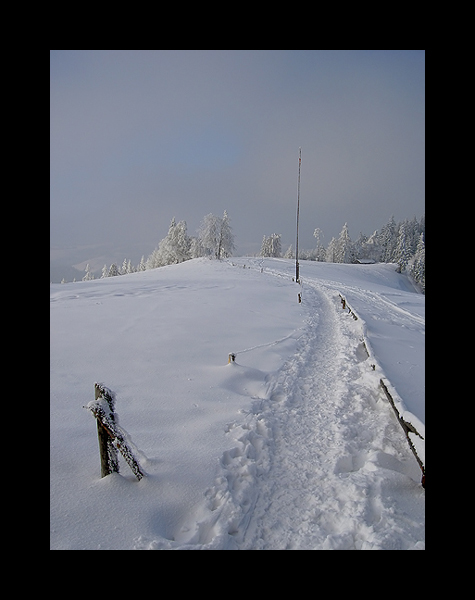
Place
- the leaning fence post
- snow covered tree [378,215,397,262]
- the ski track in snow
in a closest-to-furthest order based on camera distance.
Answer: the ski track in snow
the leaning fence post
snow covered tree [378,215,397,262]

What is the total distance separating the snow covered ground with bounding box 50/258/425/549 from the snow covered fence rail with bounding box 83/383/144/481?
0.16 m

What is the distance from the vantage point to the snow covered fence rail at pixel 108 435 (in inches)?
132

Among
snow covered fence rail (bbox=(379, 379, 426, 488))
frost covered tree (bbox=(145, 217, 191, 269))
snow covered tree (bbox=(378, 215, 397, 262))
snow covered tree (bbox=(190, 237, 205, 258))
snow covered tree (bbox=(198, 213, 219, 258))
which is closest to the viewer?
snow covered fence rail (bbox=(379, 379, 426, 488))

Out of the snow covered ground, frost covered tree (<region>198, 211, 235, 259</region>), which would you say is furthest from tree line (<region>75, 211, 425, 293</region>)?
the snow covered ground

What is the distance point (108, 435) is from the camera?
3.52 m

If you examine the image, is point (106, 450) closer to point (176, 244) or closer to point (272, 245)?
point (176, 244)

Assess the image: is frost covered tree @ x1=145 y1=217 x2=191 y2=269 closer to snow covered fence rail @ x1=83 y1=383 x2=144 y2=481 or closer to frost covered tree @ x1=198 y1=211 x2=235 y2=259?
frost covered tree @ x1=198 y1=211 x2=235 y2=259

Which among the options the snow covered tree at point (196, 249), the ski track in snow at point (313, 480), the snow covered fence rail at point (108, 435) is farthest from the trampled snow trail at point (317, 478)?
the snow covered tree at point (196, 249)

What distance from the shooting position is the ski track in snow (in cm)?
302

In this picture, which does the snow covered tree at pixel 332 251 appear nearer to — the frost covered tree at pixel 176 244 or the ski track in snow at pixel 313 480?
the frost covered tree at pixel 176 244
